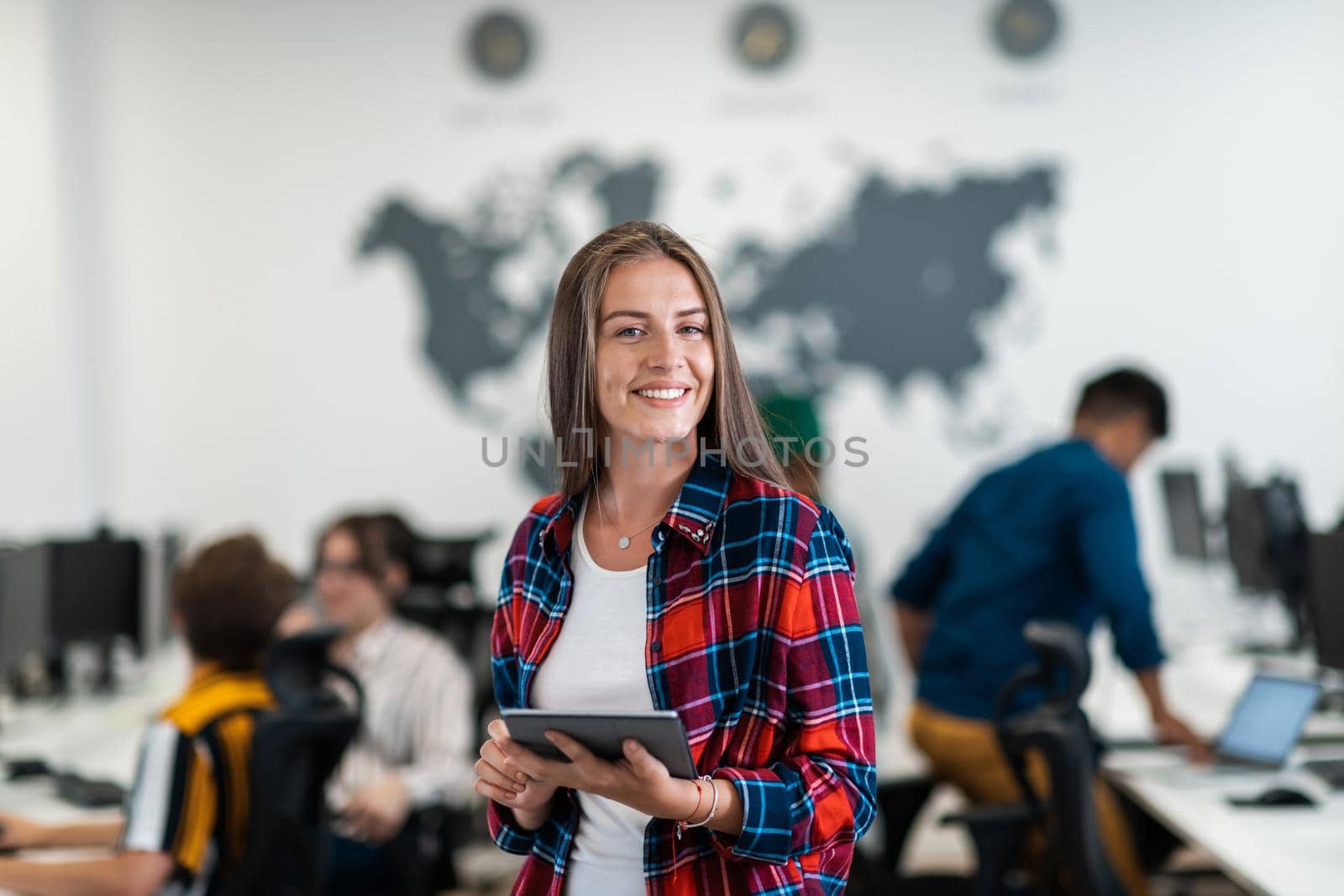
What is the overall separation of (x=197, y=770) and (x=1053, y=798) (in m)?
1.41

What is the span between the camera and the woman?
111cm

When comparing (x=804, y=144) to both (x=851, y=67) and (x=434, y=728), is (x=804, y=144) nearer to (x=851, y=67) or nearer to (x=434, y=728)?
(x=851, y=67)

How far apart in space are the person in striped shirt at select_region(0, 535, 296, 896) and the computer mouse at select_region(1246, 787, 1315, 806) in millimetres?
1848

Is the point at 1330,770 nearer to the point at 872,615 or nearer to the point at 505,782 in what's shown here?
the point at 872,615

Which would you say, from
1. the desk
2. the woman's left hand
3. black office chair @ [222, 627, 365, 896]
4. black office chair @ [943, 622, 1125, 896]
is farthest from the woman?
the desk

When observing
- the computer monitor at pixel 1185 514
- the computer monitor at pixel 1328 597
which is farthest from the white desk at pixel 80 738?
the computer monitor at pixel 1185 514

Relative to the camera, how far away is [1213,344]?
4656 millimetres

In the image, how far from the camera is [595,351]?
4.01 ft

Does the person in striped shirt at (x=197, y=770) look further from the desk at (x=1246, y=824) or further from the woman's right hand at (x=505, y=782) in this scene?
the desk at (x=1246, y=824)

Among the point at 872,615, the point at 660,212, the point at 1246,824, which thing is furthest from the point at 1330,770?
the point at 660,212

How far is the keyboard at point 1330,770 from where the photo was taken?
2.41 meters

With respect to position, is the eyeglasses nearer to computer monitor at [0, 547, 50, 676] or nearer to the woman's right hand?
computer monitor at [0, 547, 50, 676]

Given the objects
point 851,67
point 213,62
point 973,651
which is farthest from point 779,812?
point 213,62

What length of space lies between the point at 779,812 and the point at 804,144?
401cm
